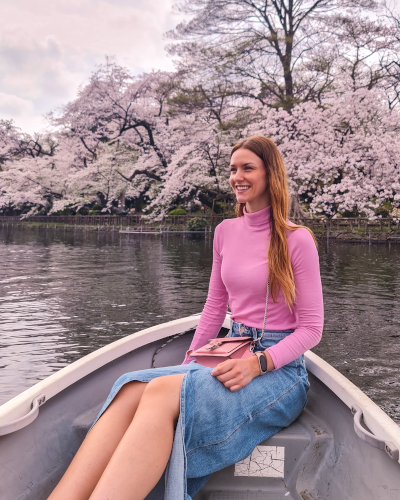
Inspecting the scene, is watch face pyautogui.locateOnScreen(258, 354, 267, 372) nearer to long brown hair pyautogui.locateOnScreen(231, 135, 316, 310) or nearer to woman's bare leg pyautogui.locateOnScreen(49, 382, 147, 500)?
long brown hair pyautogui.locateOnScreen(231, 135, 316, 310)

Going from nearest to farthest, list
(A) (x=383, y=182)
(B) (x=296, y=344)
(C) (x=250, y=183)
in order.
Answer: (B) (x=296, y=344)
(C) (x=250, y=183)
(A) (x=383, y=182)

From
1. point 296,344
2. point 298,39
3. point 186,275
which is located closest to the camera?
point 296,344

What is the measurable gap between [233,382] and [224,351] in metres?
0.22

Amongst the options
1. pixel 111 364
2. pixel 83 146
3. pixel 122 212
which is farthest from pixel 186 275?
pixel 83 146

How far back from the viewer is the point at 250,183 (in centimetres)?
208

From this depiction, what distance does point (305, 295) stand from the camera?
1.96 metres

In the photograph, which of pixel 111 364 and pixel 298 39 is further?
pixel 298 39

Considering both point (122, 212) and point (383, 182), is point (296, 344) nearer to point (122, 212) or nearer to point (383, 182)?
point (383, 182)

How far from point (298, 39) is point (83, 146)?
1851 cm

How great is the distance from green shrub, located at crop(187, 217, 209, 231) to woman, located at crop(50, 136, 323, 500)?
22.7 meters

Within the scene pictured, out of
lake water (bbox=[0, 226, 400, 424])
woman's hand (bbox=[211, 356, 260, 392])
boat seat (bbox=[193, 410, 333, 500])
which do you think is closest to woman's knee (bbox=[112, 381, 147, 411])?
woman's hand (bbox=[211, 356, 260, 392])

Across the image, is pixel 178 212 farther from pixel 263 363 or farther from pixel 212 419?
pixel 212 419

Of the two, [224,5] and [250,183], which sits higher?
[224,5]

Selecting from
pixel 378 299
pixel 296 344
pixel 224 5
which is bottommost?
pixel 378 299
